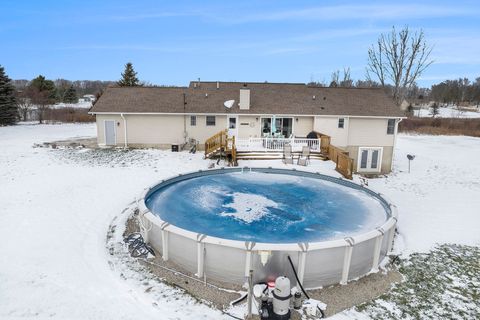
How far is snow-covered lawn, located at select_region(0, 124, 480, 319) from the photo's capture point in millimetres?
6164

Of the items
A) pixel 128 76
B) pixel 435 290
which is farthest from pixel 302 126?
pixel 128 76

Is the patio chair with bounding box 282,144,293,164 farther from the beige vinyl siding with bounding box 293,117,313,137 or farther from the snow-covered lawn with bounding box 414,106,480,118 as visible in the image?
the snow-covered lawn with bounding box 414,106,480,118

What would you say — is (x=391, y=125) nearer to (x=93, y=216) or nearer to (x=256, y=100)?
(x=256, y=100)

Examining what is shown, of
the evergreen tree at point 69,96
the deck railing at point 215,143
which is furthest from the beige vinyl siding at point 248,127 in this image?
the evergreen tree at point 69,96

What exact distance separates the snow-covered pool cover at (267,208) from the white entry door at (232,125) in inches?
276

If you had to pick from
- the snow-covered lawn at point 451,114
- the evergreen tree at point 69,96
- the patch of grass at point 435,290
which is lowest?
the patch of grass at point 435,290

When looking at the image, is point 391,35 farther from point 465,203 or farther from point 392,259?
point 392,259

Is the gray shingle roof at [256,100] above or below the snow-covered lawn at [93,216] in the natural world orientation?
above

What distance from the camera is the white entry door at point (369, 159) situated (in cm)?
2097

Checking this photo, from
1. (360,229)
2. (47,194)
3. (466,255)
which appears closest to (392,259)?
(360,229)

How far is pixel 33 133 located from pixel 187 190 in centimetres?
2407

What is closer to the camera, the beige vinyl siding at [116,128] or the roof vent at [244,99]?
the roof vent at [244,99]

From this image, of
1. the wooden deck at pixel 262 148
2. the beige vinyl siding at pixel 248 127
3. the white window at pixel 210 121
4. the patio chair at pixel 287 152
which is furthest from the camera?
the white window at pixel 210 121

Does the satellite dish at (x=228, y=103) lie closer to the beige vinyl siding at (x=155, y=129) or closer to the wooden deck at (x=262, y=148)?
the wooden deck at (x=262, y=148)
